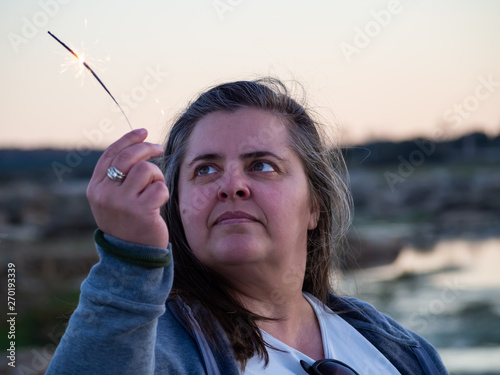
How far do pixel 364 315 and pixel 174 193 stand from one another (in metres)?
0.78

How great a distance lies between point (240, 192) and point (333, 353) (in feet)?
1.88

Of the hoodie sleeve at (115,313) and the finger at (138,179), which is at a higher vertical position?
the finger at (138,179)

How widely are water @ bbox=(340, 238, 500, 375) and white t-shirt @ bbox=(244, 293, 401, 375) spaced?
14.2ft

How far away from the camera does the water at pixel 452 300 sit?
25.1 ft

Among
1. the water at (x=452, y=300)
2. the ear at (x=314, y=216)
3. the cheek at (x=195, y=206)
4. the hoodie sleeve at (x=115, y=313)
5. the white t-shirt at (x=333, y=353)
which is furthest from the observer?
the water at (x=452, y=300)

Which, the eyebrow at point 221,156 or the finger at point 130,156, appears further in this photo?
the eyebrow at point 221,156

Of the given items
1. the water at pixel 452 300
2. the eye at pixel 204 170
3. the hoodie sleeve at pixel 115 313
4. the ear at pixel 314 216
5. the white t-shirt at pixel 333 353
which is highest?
the eye at pixel 204 170

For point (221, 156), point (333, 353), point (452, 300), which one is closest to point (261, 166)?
point (221, 156)

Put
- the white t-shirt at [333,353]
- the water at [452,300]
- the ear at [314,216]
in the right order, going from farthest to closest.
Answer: the water at [452,300] < the ear at [314,216] < the white t-shirt at [333,353]

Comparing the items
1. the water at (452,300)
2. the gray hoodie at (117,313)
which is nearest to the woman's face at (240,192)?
the gray hoodie at (117,313)

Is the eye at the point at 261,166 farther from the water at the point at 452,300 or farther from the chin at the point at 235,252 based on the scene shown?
the water at the point at 452,300

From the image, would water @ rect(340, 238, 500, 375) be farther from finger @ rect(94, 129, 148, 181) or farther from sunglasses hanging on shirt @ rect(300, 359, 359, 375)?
finger @ rect(94, 129, 148, 181)

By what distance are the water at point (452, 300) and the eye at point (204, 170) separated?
478cm

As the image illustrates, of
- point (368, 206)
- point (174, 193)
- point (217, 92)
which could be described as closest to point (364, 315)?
point (174, 193)
